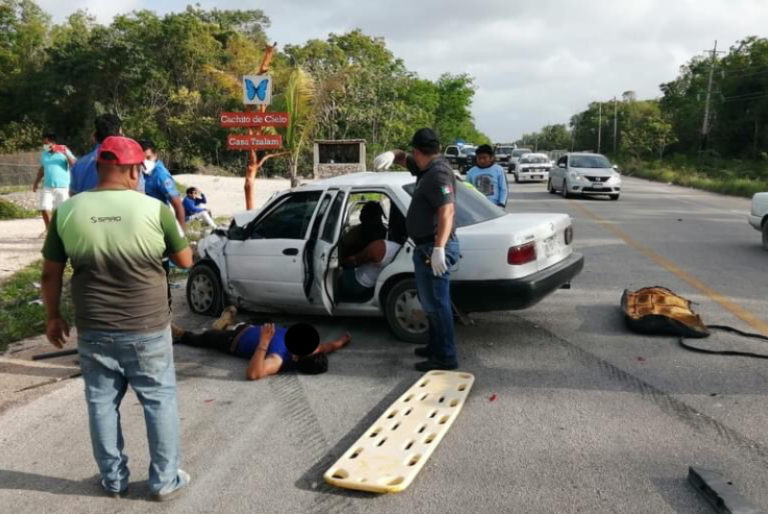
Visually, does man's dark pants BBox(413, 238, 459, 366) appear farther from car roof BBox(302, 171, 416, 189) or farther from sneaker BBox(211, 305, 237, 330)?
sneaker BBox(211, 305, 237, 330)

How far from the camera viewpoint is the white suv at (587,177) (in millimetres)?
21906

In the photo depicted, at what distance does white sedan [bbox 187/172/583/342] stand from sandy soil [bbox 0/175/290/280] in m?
4.51

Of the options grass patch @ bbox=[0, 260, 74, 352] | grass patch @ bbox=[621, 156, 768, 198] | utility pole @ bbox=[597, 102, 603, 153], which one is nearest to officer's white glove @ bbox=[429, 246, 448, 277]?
grass patch @ bbox=[0, 260, 74, 352]

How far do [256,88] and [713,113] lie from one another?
5685cm

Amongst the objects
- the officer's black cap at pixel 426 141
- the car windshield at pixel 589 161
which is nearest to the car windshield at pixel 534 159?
the car windshield at pixel 589 161

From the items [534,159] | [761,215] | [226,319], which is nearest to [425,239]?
[226,319]

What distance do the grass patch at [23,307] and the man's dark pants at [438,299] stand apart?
3.74m

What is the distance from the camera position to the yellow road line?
21.1 feet

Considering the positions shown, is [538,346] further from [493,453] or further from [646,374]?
[493,453]

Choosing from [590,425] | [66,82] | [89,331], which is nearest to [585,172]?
[590,425]

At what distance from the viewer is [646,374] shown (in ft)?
16.7

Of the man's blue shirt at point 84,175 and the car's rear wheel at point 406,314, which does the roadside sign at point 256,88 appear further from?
the car's rear wheel at point 406,314

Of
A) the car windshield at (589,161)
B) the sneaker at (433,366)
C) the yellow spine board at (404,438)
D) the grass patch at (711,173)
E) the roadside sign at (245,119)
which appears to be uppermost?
the roadside sign at (245,119)

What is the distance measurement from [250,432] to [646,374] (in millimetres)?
2977
